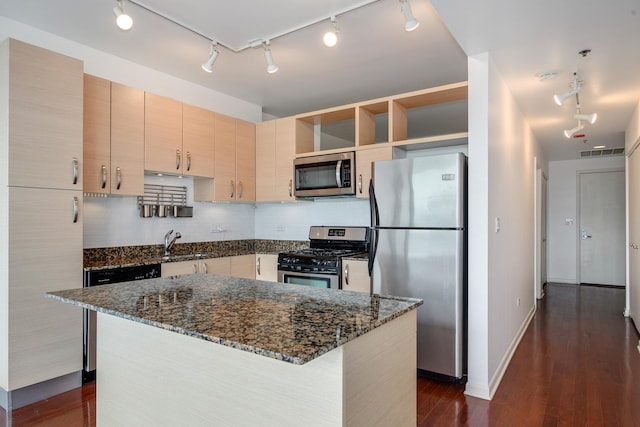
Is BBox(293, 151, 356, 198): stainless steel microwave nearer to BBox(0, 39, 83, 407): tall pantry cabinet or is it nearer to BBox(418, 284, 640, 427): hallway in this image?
BBox(418, 284, 640, 427): hallway

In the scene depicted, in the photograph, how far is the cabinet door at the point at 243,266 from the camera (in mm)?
4035

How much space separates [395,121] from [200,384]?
2867 millimetres

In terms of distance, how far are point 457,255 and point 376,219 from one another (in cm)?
71

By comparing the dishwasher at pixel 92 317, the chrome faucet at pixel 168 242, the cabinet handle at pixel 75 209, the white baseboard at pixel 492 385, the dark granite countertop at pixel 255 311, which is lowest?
the white baseboard at pixel 492 385

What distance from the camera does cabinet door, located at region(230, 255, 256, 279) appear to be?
159 inches

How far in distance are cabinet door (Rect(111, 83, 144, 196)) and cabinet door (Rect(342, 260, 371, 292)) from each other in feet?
6.27

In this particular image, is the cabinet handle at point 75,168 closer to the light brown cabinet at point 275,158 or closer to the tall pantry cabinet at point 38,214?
the tall pantry cabinet at point 38,214

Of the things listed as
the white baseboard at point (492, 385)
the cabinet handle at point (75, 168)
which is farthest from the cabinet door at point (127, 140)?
the white baseboard at point (492, 385)

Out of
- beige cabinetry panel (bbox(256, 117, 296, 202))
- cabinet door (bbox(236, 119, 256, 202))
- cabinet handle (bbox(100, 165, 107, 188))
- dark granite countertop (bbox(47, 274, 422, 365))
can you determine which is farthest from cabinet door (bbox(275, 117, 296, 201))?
dark granite countertop (bbox(47, 274, 422, 365))

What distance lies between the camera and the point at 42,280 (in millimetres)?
2611

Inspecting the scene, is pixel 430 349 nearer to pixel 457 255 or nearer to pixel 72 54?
pixel 457 255

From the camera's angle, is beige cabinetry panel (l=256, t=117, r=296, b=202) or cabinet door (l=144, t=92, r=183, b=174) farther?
beige cabinetry panel (l=256, t=117, r=296, b=202)

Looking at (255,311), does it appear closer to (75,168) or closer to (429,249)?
(429,249)

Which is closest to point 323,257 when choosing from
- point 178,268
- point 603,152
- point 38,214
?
point 178,268
